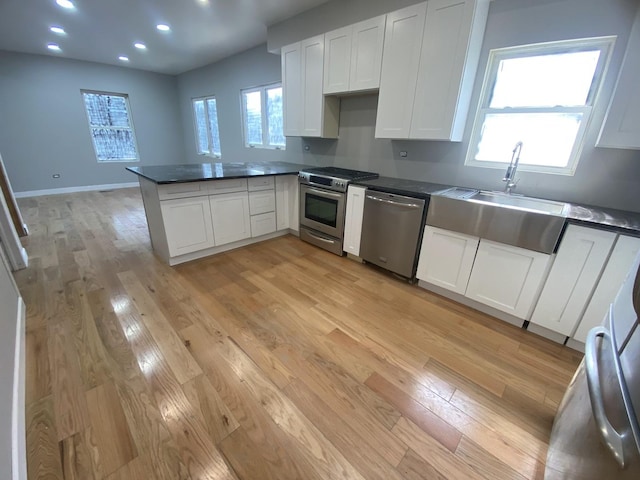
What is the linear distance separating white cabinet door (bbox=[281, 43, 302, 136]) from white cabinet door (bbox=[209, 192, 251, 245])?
4.12ft

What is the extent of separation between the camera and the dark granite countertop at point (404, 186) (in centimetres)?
234

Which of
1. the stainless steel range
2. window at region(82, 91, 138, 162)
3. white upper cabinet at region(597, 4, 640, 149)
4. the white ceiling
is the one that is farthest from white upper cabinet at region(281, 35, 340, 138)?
window at region(82, 91, 138, 162)

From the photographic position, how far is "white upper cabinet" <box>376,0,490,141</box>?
212 cm

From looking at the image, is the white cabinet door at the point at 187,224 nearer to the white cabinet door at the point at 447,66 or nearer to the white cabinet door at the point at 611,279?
the white cabinet door at the point at 447,66

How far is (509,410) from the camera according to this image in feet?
4.67

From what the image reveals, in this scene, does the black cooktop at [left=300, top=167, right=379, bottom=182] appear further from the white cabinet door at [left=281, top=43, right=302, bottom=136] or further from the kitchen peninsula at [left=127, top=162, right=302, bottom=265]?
the white cabinet door at [left=281, top=43, right=302, bottom=136]

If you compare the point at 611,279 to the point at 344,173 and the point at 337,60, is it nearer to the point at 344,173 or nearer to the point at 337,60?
the point at 344,173

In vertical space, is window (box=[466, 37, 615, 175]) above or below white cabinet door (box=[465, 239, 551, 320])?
above

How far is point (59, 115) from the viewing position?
541 centimetres

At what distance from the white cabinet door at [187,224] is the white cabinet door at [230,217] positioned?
77 mm

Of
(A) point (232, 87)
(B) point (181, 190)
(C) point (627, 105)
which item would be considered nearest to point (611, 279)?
(C) point (627, 105)

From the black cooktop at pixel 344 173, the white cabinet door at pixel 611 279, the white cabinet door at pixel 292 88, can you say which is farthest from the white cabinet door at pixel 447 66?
the white cabinet door at pixel 292 88

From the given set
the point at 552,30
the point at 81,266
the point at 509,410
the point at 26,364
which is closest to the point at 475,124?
the point at 552,30

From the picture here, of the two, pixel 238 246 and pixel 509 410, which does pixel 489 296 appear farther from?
pixel 238 246
